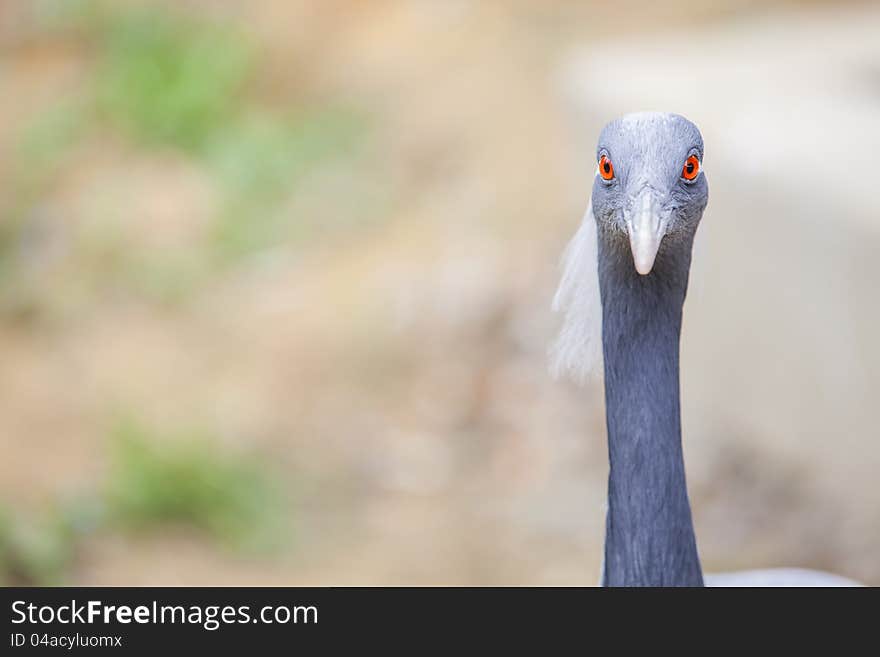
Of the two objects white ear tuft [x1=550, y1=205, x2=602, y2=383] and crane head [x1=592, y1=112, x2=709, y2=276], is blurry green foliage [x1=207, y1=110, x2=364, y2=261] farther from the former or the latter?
crane head [x1=592, y1=112, x2=709, y2=276]

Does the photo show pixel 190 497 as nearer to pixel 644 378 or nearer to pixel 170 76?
pixel 644 378

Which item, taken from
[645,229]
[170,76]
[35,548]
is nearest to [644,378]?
[645,229]

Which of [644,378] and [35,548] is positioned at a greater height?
[35,548]

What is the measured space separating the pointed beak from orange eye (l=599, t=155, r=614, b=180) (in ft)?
0.36

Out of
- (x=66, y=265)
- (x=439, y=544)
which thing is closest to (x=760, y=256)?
(x=439, y=544)

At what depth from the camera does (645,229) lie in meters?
2.32

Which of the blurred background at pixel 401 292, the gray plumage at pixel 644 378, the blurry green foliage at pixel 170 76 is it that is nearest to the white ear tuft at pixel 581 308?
the gray plumage at pixel 644 378

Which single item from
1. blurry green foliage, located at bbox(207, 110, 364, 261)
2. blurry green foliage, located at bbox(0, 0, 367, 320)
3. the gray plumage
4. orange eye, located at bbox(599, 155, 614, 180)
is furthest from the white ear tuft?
blurry green foliage, located at bbox(207, 110, 364, 261)

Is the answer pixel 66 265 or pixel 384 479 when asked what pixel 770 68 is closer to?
pixel 384 479

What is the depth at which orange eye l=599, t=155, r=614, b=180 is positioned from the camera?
2449 millimetres

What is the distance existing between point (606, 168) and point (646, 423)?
51 cm

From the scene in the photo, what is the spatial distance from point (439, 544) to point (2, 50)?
636 cm

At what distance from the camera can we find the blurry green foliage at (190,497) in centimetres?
543

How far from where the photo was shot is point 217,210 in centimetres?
794
